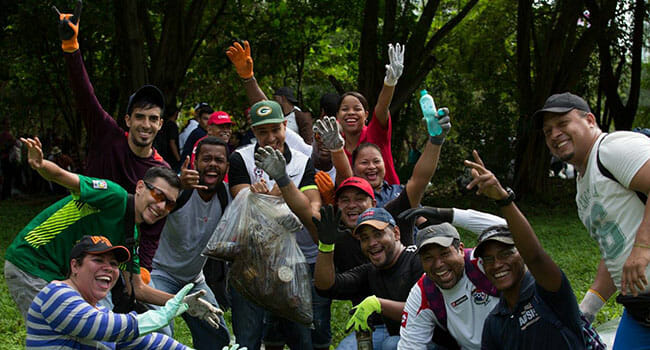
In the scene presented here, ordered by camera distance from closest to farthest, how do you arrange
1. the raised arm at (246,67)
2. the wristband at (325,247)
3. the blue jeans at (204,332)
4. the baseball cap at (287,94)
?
the wristband at (325,247)
the blue jeans at (204,332)
the raised arm at (246,67)
the baseball cap at (287,94)

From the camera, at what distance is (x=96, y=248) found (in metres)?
3.82

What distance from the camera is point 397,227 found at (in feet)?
15.6

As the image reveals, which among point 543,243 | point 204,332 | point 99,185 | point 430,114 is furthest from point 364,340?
point 543,243

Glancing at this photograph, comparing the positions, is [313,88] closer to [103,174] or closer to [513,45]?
[513,45]

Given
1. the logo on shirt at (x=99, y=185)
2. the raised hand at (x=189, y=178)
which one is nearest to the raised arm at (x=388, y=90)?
the raised hand at (x=189, y=178)

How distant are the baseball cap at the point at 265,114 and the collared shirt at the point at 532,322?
6.95 feet

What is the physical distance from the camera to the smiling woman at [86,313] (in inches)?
144

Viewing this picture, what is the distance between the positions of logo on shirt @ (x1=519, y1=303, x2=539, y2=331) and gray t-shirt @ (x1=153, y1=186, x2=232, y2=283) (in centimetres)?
237

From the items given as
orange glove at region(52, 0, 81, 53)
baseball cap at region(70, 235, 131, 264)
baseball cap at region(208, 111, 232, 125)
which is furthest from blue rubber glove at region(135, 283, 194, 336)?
baseball cap at region(208, 111, 232, 125)

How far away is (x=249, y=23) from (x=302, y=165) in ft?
34.2

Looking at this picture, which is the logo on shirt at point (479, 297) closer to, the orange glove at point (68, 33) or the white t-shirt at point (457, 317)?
the white t-shirt at point (457, 317)

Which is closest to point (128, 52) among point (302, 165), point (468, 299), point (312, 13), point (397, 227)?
point (312, 13)

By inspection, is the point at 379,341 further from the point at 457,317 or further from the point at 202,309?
the point at 202,309

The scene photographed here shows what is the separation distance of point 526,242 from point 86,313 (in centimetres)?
226
